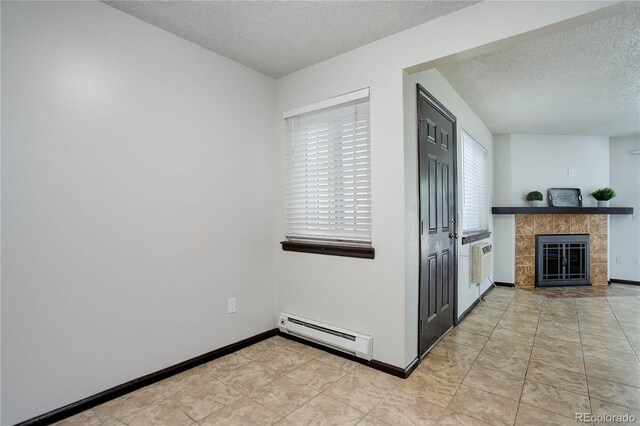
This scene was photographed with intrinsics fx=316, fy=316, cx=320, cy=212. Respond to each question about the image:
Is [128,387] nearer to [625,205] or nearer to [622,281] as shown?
[622,281]

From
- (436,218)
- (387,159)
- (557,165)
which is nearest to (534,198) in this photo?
(557,165)

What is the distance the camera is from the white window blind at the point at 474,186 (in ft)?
12.4

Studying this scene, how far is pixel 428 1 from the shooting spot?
6.37 feet

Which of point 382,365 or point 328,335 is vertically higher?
point 328,335

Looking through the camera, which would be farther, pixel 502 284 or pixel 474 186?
pixel 502 284

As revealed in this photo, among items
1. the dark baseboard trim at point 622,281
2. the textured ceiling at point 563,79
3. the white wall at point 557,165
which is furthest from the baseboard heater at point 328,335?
the dark baseboard trim at point 622,281

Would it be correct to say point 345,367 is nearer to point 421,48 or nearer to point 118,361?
point 118,361

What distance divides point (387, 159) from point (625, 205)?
5584 mm

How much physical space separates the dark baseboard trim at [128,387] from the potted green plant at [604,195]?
5857 mm

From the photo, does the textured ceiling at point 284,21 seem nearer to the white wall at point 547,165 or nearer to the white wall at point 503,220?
the white wall at point 503,220

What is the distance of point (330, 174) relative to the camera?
2.76 metres

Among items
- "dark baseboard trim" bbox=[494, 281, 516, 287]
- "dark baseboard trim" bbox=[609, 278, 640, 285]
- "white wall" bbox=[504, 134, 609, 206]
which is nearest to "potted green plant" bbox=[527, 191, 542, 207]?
"white wall" bbox=[504, 134, 609, 206]

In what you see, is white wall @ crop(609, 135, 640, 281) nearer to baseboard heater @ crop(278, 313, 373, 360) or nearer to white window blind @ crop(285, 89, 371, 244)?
white window blind @ crop(285, 89, 371, 244)

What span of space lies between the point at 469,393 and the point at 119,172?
267cm
